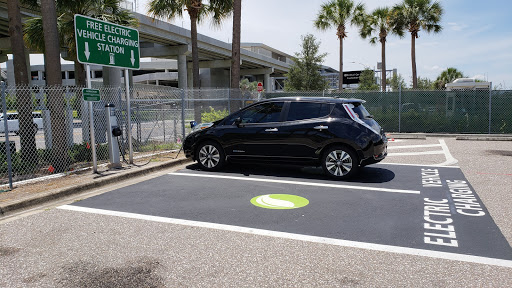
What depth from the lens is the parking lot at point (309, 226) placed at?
3.53m

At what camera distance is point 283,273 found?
11.3 ft

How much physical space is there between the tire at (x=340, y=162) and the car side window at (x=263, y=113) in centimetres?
136

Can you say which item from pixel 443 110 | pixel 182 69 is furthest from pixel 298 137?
pixel 182 69

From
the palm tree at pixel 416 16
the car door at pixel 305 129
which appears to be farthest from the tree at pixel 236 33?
the palm tree at pixel 416 16

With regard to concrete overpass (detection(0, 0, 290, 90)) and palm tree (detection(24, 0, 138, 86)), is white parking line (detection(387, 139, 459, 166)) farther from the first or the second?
concrete overpass (detection(0, 0, 290, 90))

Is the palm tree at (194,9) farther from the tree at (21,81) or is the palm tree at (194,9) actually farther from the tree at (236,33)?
the tree at (21,81)

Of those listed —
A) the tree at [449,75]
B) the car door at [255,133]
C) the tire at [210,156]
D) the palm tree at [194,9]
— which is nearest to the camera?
the car door at [255,133]

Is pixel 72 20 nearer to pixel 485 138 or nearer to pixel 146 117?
pixel 146 117

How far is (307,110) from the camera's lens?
7.75 metres

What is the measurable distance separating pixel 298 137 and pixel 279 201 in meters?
2.10

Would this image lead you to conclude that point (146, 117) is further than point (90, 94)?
Yes

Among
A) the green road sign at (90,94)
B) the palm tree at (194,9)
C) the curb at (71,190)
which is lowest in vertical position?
the curb at (71,190)

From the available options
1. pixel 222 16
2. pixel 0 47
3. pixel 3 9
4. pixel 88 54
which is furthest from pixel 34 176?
pixel 0 47

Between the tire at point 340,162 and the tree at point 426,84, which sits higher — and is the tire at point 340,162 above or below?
below
